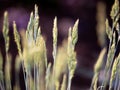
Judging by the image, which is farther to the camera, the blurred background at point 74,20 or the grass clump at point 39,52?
the blurred background at point 74,20

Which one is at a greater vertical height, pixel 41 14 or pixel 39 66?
pixel 41 14

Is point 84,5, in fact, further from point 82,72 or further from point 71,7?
point 82,72

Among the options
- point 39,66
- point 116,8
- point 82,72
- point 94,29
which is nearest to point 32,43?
point 39,66

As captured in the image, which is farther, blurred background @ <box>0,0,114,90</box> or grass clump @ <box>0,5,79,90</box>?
blurred background @ <box>0,0,114,90</box>

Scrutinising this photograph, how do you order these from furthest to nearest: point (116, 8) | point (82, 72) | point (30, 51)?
point (82, 72)
point (116, 8)
point (30, 51)

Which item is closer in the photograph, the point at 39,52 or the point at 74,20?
the point at 39,52

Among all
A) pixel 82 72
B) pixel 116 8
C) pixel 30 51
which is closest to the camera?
pixel 30 51

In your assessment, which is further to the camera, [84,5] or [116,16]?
[84,5]

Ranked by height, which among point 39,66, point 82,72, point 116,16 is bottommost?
point 82,72
